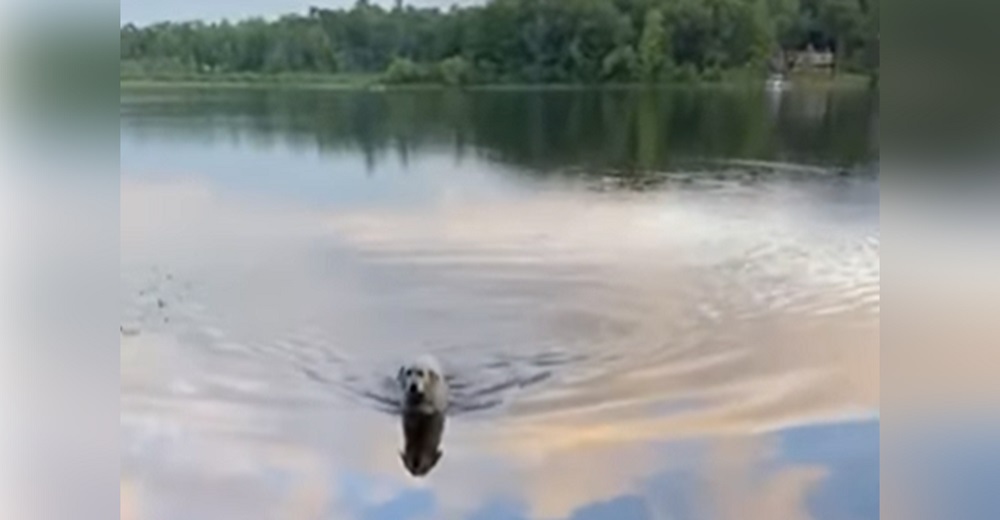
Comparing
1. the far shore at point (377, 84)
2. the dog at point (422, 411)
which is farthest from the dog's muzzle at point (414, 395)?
the far shore at point (377, 84)

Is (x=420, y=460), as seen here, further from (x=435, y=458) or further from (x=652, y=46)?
(x=652, y=46)

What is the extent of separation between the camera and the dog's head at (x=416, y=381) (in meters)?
1.32

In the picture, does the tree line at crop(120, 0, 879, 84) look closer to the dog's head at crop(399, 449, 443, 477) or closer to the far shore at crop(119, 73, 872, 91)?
the far shore at crop(119, 73, 872, 91)

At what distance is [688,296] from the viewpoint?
1.36m

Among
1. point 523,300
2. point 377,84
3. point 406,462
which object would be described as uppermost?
point 377,84

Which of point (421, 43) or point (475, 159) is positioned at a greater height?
point (421, 43)

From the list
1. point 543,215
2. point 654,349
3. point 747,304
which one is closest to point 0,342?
point 543,215

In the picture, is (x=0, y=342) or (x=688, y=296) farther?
(x=688, y=296)

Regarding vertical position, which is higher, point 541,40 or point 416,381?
point 541,40

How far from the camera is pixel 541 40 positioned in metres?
1.38

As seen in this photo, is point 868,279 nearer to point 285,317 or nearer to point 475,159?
point 475,159

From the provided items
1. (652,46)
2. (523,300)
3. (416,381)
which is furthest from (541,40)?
(416,381)

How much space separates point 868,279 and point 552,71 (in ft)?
1.42

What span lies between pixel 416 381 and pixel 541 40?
42 cm
